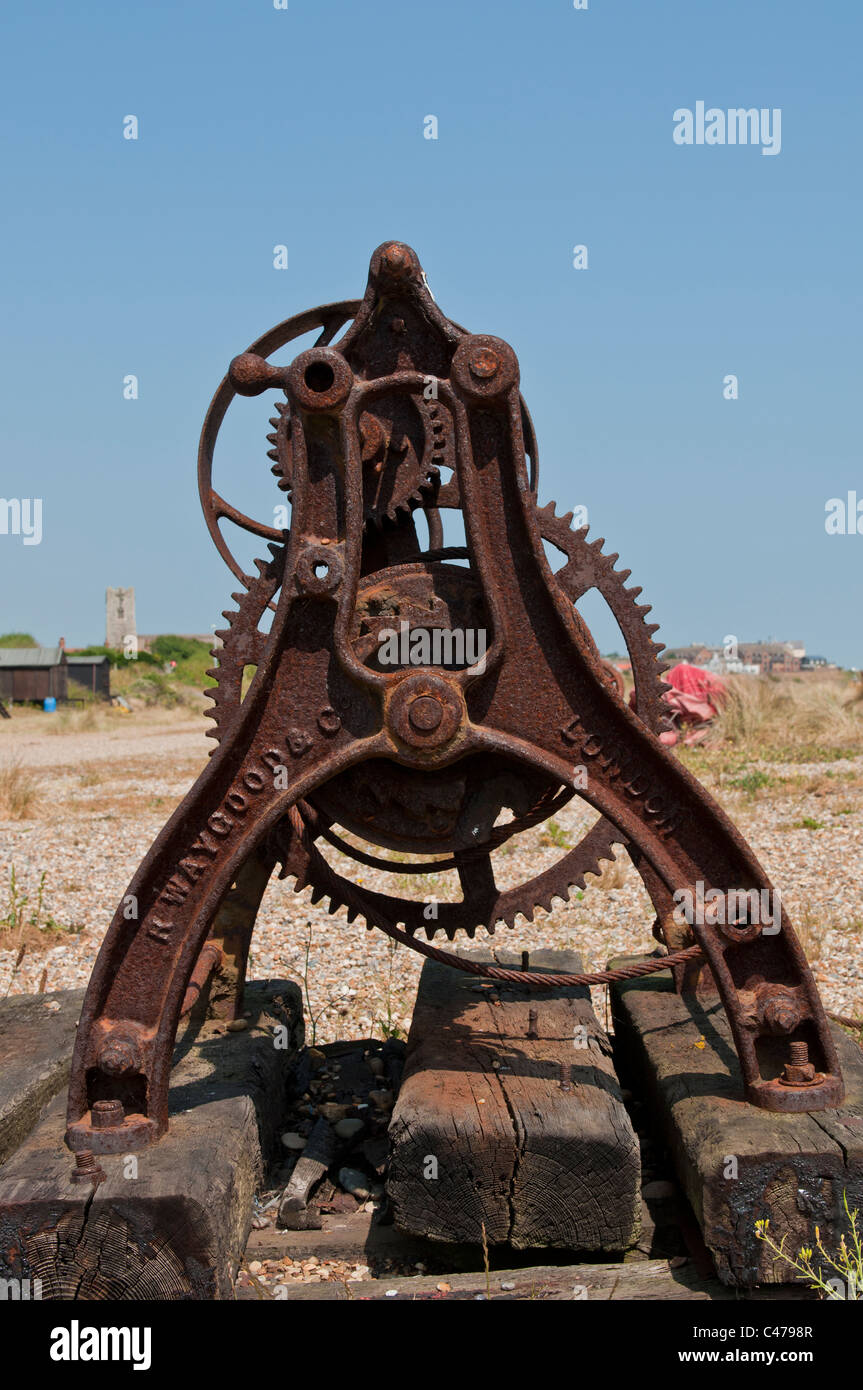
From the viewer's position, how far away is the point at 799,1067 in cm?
306

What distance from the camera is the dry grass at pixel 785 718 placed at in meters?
18.3

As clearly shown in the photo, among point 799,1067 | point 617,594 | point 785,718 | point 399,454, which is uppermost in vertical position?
point 399,454

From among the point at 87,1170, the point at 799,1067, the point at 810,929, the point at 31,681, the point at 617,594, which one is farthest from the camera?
the point at 31,681

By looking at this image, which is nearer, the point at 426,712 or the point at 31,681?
the point at 426,712

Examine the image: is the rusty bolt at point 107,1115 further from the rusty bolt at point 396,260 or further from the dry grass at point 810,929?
the dry grass at point 810,929

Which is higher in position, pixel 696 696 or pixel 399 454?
pixel 399 454

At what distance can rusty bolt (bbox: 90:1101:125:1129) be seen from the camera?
2947mm

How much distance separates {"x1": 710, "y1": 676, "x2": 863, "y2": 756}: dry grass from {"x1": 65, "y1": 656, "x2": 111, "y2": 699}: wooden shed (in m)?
30.8

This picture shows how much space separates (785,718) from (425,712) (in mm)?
17446

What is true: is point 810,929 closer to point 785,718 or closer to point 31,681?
point 785,718

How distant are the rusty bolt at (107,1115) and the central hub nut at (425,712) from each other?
124 cm

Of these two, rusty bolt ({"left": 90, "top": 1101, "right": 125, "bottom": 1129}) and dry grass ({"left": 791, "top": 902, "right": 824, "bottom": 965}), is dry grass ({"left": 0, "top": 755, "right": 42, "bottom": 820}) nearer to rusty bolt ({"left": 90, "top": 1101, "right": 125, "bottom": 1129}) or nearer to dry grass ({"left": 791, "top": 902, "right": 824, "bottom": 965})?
dry grass ({"left": 791, "top": 902, "right": 824, "bottom": 965})

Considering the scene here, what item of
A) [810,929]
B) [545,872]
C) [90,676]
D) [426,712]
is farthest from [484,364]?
[90,676]

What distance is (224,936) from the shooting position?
4.03 meters
